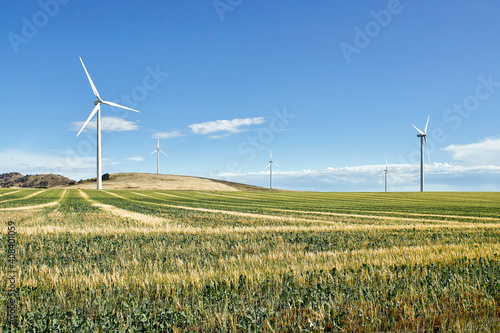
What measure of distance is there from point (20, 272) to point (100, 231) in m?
9.67

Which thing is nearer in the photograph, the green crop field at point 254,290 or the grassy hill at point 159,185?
the green crop field at point 254,290

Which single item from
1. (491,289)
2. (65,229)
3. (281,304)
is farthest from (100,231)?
(491,289)

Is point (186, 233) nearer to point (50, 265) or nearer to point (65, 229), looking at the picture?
point (65, 229)

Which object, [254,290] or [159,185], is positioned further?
[159,185]

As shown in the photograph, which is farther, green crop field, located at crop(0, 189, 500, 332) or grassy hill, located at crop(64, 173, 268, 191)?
grassy hill, located at crop(64, 173, 268, 191)

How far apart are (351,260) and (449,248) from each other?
492cm

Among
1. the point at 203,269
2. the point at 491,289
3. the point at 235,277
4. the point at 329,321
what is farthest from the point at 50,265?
the point at 491,289

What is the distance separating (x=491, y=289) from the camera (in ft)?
24.7

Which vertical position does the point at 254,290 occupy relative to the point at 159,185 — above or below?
above

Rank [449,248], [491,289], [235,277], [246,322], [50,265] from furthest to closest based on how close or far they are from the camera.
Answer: [449,248] < [50,265] < [235,277] < [491,289] < [246,322]

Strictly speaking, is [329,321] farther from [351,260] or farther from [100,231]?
[100,231]

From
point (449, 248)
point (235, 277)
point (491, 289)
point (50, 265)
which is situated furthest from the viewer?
point (449, 248)

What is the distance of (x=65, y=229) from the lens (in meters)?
19.1

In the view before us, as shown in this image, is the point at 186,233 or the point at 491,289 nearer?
the point at 491,289
